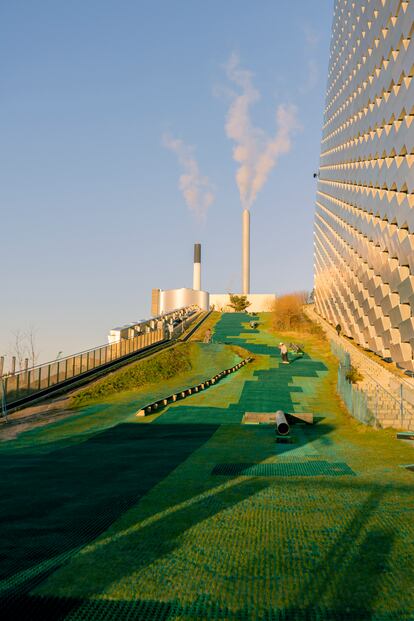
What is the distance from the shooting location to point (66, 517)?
7.16 metres

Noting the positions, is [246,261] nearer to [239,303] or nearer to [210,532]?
[239,303]

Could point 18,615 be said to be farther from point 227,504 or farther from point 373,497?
point 373,497

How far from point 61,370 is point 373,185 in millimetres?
28135

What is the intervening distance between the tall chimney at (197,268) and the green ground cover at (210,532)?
113 m

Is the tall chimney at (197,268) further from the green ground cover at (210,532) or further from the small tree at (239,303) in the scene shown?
the green ground cover at (210,532)

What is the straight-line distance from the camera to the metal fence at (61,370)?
2347 centimetres

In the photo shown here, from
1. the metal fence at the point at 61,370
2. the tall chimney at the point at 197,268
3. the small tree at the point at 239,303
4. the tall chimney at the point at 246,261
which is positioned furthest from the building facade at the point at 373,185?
the tall chimney at the point at 197,268

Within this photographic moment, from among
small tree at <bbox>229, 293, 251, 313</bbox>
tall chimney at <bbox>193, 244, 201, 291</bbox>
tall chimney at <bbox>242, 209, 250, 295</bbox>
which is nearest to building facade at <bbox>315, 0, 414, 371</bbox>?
small tree at <bbox>229, 293, 251, 313</bbox>

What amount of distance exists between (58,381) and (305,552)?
80.1 feet

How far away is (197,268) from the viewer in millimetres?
128500

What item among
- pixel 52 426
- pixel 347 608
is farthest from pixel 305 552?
pixel 52 426

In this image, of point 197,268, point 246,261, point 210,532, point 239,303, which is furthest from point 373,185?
point 197,268

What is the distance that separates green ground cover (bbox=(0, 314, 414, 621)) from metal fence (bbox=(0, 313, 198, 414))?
9.62 metres

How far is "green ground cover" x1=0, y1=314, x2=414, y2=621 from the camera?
14.8 ft
